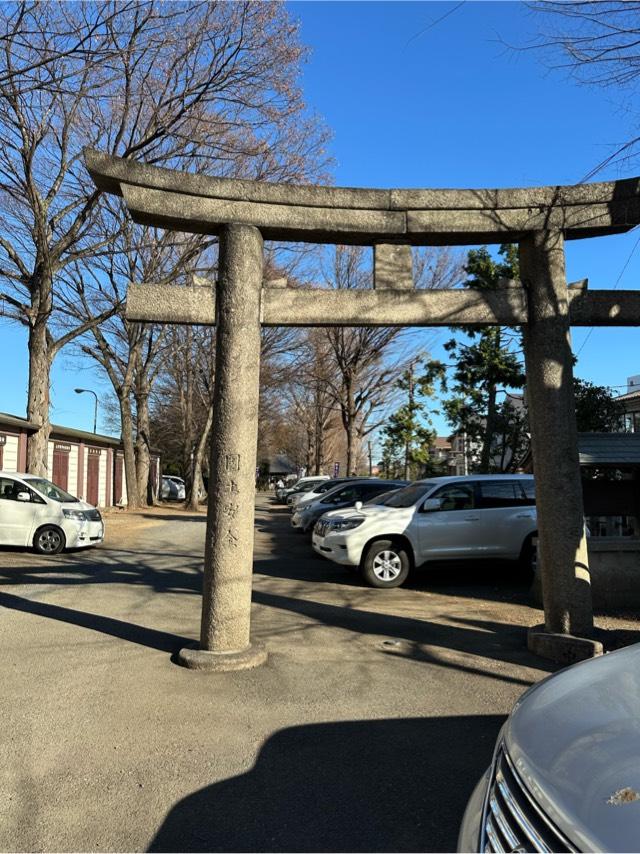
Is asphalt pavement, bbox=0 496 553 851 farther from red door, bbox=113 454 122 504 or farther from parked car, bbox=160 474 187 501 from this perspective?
parked car, bbox=160 474 187 501

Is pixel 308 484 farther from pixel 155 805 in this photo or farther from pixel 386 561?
pixel 155 805

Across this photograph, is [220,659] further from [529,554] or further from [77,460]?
[77,460]

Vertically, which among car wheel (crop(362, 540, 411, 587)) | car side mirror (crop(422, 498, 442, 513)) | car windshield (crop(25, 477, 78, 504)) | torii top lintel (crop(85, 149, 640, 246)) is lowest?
car wheel (crop(362, 540, 411, 587))

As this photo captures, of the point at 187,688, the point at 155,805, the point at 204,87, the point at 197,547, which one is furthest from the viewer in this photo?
the point at 197,547

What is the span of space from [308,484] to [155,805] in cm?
2630

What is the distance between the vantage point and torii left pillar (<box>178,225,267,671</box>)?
5766 mm

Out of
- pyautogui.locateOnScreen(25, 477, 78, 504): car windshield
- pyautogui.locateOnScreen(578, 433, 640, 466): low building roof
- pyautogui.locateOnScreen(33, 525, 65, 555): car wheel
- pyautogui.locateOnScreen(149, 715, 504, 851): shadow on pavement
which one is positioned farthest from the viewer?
pyautogui.locateOnScreen(25, 477, 78, 504): car windshield

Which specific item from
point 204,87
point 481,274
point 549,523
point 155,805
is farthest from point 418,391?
point 155,805

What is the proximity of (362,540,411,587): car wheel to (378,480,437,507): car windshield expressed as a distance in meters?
0.88

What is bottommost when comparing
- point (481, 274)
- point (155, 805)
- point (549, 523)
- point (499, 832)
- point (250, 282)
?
point (155, 805)

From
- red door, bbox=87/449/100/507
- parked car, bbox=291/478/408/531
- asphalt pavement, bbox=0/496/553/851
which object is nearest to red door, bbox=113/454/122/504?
red door, bbox=87/449/100/507

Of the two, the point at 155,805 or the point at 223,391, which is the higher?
the point at 223,391

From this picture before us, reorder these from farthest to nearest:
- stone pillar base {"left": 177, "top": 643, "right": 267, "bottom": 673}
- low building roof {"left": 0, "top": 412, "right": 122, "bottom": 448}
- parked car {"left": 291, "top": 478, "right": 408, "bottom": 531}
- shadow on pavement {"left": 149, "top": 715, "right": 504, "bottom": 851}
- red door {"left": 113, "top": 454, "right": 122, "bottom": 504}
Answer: red door {"left": 113, "top": 454, "right": 122, "bottom": 504}, low building roof {"left": 0, "top": 412, "right": 122, "bottom": 448}, parked car {"left": 291, "top": 478, "right": 408, "bottom": 531}, stone pillar base {"left": 177, "top": 643, "right": 267, "bottom": 673}, shadow on pavement {"left": 149, "top": 715, "right": 504, "bottom": 851}

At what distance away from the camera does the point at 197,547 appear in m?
15.4
